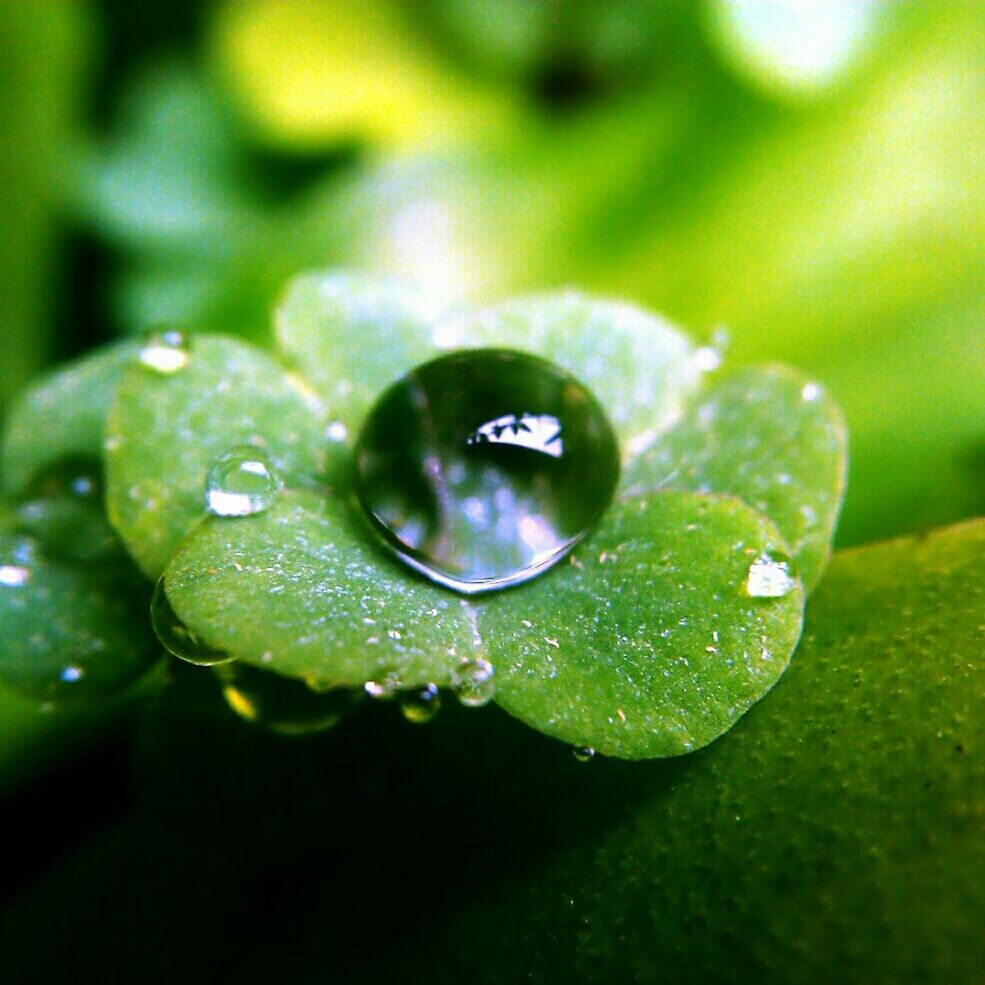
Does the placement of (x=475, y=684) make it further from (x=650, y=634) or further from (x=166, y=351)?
(x=166, y=351)

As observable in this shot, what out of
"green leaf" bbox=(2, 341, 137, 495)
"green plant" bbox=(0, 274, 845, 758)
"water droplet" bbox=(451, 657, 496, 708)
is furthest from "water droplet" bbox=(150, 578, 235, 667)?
"green leaf" bbox=(2, 341, 137, 495)

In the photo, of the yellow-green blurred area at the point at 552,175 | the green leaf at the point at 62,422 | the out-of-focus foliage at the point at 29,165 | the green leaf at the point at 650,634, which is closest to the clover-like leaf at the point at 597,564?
the green leaf at the point at 650,634

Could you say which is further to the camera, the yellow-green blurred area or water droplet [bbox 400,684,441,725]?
the yellow-green blurred area

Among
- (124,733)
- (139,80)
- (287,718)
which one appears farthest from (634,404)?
(139,80)

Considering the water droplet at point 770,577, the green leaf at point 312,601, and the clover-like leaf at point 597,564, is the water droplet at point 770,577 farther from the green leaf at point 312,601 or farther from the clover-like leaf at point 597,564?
the green leaf at point 312,601

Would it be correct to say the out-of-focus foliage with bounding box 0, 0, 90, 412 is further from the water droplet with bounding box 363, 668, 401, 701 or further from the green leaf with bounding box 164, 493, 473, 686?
the water droplet with bounding box 363, 668, 401, 701

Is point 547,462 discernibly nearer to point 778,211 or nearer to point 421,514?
point 421,514

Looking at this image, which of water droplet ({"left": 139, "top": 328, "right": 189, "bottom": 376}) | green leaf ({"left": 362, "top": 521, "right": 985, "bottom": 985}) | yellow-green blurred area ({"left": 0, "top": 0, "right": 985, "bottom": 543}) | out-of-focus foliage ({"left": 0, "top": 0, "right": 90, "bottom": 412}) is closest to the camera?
green leaf ({"left": 362, "top": 521, "right": 985, "bottom": 985})
